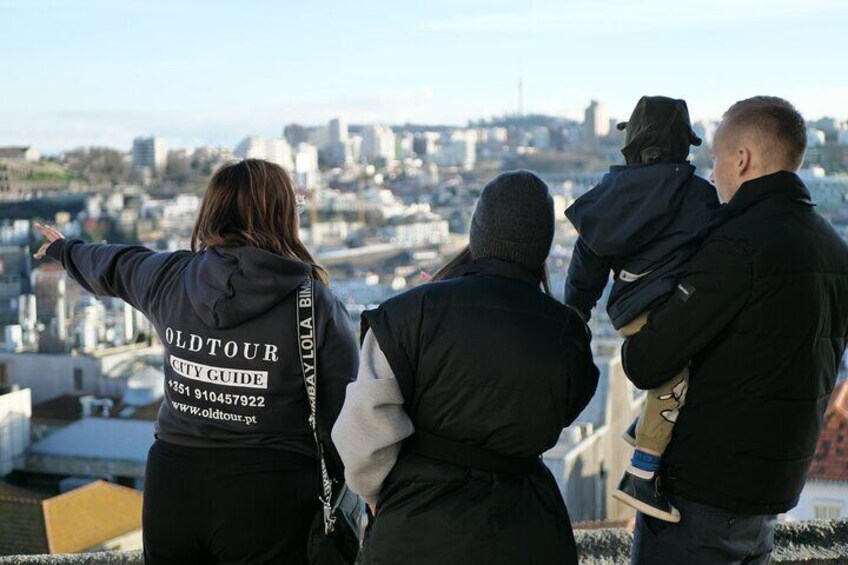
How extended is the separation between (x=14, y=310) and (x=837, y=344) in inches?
1149

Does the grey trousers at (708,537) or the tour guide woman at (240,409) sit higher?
the tour guide woman at (240,409)

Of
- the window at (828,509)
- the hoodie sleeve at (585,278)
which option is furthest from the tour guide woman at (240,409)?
the window at (828,509)

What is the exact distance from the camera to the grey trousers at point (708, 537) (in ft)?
4.99

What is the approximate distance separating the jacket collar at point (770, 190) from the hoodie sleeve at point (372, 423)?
0.53m

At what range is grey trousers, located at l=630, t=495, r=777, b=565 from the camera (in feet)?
4.99

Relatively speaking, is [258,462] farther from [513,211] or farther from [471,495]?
[513,211]

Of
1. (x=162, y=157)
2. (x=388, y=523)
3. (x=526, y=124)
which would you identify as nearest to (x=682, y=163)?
(x=388, y=523)

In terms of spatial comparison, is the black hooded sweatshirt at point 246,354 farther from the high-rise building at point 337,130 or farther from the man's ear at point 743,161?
the high-rise building at point 337,130

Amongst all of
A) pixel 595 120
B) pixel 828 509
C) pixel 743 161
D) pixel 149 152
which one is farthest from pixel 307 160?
pixel 743 161

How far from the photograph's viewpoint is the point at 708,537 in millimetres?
1521

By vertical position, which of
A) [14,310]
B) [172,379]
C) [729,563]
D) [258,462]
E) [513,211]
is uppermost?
[513,211]

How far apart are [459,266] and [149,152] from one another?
228ft

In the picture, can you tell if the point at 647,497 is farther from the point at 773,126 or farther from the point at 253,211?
the point at 253,211

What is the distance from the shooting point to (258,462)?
1644mm
